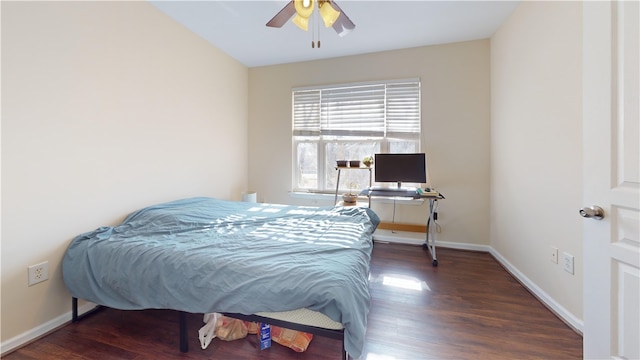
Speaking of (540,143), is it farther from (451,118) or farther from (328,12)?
(328,12)

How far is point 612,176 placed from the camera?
0.94 meters

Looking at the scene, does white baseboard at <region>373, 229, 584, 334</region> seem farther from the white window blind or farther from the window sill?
the white window blind

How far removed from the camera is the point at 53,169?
1.69 m

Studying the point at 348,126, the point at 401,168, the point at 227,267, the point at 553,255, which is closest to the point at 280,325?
the point at 227,267

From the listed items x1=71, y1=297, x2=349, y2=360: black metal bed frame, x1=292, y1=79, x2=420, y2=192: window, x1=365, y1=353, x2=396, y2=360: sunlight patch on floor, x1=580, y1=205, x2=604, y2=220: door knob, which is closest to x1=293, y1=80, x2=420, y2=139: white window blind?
x1=292, y1=79, x2=420, y2=192: window

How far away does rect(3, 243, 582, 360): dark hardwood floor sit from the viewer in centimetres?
146

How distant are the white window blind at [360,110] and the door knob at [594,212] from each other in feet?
8.02

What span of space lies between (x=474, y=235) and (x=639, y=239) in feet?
8.26

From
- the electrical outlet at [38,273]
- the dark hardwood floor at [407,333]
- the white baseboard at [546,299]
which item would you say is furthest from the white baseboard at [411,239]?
the electrical outlet at [38,273]

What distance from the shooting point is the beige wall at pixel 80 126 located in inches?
59.6

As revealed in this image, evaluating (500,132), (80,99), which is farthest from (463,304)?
(80,99)

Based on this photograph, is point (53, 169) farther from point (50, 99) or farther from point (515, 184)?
point (515, 184)

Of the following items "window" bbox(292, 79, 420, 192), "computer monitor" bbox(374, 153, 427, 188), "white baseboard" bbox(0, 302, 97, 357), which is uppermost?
"window" bbox(292, 79, 420, 192)

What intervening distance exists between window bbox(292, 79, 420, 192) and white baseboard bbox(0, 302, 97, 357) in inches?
106
